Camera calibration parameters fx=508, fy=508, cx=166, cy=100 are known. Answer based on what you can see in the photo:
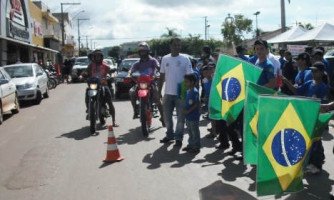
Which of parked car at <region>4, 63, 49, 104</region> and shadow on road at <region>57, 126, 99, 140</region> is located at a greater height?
parked car at <region>4, 63, 49, 104</region>

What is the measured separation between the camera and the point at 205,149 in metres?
8.84

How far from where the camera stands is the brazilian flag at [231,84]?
7078 millimetres

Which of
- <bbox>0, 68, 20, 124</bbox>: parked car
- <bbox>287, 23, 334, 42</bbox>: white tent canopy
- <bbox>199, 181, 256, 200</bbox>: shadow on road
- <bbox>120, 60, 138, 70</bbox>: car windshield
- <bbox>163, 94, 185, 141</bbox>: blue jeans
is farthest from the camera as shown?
<bbox>120, 60, 138, 70</bbox>: car windshield

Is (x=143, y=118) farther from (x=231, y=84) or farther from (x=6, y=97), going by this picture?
(x=6, y=97)

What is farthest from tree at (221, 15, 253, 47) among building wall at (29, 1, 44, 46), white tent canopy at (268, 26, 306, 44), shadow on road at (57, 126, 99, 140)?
shadow on road at (57, 126, 99, 140)

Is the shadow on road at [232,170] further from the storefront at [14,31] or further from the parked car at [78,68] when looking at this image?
the parked car at [78,68]

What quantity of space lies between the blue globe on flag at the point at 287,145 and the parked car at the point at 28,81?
14756 mm

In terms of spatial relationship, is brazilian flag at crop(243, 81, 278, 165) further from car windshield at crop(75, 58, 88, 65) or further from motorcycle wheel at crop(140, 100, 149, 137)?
car windshield at crop(75, 58, 88, 65)

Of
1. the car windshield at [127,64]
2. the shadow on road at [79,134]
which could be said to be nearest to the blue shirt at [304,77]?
the shadow on road at [79,134]

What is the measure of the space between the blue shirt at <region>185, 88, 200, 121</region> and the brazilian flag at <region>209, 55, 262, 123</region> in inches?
42.5

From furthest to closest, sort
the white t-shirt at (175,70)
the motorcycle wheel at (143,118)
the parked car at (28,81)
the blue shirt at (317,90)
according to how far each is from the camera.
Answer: the parked car at (28,81)
the motorcycle wheel at (143,118)
the white t-shirt at (175,70)
the blue shirt at (317,90)

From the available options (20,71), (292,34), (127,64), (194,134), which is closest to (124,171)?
(194,134)

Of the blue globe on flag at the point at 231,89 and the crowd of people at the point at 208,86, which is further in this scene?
the crowd of people at the point at 208,86

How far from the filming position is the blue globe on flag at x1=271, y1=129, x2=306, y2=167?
492 cm
